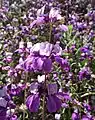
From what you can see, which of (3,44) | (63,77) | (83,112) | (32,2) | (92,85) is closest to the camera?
(83,112)

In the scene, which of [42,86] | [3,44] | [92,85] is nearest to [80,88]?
[92,85]

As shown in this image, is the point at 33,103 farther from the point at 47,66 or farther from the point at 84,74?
the point at 84,74

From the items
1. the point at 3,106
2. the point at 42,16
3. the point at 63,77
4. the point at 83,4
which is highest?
the point at 42,16

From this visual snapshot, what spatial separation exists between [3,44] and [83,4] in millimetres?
3578

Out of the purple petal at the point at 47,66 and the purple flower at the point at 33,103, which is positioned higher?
the purple petal at the point at 47,66

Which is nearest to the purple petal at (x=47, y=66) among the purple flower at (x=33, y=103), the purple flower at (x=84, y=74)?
the purple flower at (x=33, y=103)

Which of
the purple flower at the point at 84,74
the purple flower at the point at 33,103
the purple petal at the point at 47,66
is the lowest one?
the purple flower at the point at 84,74

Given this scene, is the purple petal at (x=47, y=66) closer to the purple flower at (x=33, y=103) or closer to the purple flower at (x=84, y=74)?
the purple flower at (x=33, y=103)

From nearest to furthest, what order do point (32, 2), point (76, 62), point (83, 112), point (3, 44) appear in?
point (83, 112) < point (76, 62) < point (3, 44) < point (32, 2)

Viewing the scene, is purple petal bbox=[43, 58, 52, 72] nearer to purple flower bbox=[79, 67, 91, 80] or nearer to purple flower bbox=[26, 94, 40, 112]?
purple flower bbox=[26, 94, 40, 112]

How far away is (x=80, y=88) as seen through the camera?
376 cm

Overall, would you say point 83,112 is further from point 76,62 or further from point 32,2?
point 32,2

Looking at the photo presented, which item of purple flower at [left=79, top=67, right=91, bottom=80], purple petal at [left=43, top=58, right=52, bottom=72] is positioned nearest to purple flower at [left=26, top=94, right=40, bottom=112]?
purple petal at [left=43, top=58, right=52, bottom=72]

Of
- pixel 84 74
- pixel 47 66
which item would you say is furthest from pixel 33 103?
pixel 84 74
